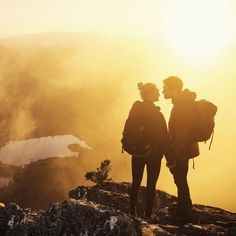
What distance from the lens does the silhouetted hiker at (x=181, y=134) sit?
280 inches

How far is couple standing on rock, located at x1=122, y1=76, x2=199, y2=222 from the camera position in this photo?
7160 millimetres

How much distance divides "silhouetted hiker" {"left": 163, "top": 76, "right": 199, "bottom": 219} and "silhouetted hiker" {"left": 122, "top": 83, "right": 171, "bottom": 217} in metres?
0.21

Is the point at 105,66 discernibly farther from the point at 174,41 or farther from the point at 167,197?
the point at 167,197

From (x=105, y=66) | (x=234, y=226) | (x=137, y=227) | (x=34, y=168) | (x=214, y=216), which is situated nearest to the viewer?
(x=137, y=227)

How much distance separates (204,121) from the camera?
707cm

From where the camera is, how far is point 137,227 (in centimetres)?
576

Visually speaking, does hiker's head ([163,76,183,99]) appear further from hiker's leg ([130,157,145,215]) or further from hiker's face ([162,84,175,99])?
hiker's leg ([130,157,145,215])

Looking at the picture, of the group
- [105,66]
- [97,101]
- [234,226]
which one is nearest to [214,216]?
[234,226]

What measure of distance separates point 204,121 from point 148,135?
99 centimetres

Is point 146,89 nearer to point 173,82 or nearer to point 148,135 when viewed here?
point 173,82

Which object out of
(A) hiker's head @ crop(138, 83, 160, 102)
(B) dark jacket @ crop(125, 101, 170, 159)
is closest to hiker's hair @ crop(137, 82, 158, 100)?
(A) hiker's head @ crop(138, 83, 160, 102)

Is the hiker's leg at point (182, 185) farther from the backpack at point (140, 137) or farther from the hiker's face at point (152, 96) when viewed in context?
the hiker's face at point (152, 96)

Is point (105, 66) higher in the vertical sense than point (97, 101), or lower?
higher

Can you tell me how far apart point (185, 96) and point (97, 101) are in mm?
119916
